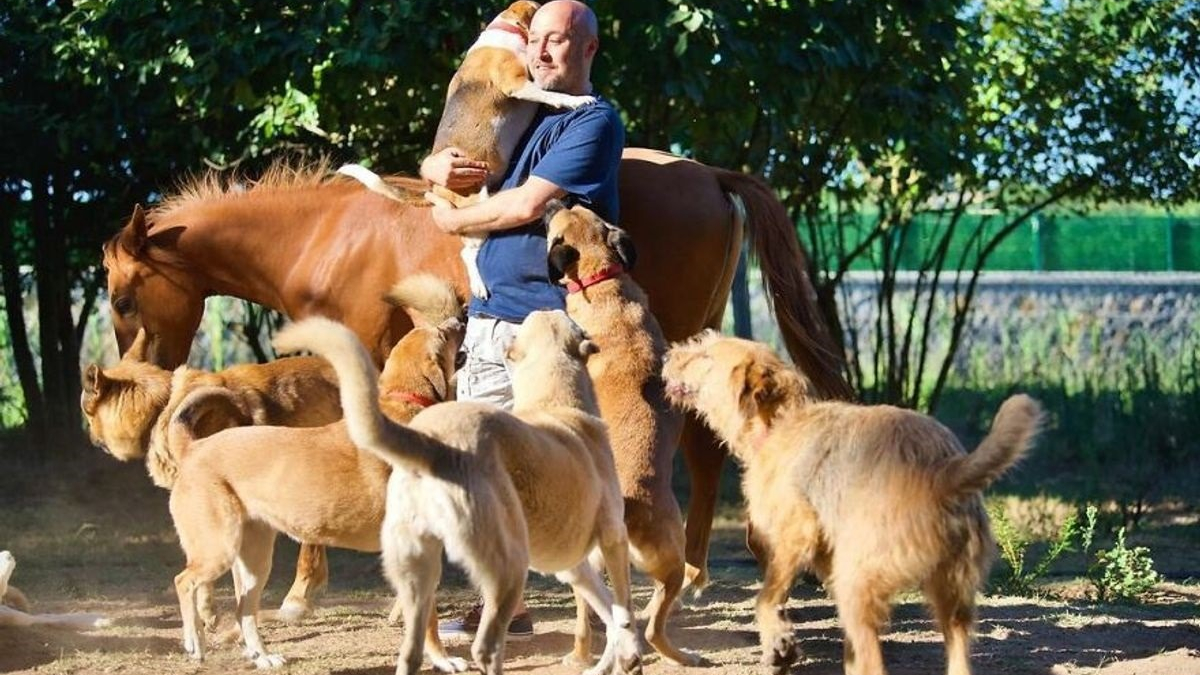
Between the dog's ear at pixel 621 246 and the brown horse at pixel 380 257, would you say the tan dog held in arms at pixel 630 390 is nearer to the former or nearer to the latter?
the dog's ear at pixel 621 246

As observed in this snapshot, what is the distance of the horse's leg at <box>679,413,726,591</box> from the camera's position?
7.60 m

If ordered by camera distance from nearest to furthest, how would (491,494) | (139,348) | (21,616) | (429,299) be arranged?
(491,494) → (429,299) → (21,616) → (139,348)

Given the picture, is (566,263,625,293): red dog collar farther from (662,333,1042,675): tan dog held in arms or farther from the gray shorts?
(662,333,1042,675): tan dog held in arms

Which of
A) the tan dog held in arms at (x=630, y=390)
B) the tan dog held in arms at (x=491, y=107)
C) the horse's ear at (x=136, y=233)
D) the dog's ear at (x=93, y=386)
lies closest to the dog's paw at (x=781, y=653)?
the tan dog held in arms at (x=630, y=390)

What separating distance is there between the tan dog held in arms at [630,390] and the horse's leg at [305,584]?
1.66 m

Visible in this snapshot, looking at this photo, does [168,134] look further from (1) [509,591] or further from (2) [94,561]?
(1) [509,591]

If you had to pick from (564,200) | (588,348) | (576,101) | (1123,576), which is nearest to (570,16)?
(576,101)

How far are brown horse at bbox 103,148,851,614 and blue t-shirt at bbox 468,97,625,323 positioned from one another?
143 centimetres

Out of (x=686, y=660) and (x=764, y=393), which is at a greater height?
(x=764, y=393)

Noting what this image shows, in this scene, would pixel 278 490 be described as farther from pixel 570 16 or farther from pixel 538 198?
pixel 570 16

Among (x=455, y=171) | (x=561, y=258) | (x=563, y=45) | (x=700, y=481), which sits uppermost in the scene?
(x=563, y=45)

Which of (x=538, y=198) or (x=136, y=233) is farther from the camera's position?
(x=136, y=233)

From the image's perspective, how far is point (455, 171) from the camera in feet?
22.6

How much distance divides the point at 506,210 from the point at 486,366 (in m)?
0.56
